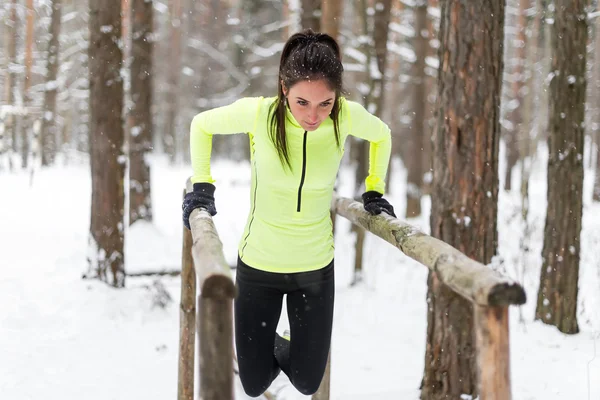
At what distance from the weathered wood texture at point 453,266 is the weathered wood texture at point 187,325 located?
121cm

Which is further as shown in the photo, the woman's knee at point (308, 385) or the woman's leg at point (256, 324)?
the woman's knee at point (308, 385)

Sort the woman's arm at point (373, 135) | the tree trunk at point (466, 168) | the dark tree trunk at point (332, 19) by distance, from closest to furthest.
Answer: the woman's arm at point (373, 135) → the tree trunk at point (466, 168) → the dark tree trunk at point (332, 19)

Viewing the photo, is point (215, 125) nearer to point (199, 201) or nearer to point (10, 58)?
point (199, 201)

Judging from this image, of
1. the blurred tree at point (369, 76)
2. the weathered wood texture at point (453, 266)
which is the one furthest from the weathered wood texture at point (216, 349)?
the blurred tree at point (369, 76)

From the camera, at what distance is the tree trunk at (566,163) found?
19.5 feet

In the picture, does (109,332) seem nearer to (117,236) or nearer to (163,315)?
(163,315)

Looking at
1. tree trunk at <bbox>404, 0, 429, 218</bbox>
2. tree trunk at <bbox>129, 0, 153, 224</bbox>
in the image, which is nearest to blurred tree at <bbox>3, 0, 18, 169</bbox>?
tree trunk at <bbox>129, 0, 153, 224</bbox>

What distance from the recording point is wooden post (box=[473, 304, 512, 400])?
160cm

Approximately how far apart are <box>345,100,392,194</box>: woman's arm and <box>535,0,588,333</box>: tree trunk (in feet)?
11.6

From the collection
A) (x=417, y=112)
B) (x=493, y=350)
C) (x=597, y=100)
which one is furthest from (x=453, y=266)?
(x=597, y=100)

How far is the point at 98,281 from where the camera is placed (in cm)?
626

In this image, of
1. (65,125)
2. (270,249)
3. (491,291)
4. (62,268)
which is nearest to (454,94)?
(270,249)

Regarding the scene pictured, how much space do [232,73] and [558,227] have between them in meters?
22.3

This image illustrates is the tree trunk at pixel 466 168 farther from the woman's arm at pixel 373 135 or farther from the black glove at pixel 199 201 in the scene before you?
the black glove at pixel 199 201
